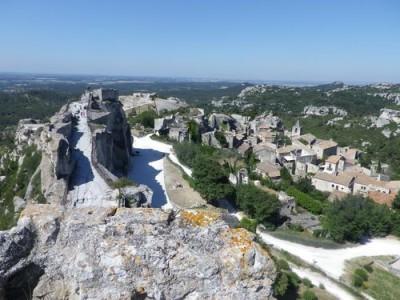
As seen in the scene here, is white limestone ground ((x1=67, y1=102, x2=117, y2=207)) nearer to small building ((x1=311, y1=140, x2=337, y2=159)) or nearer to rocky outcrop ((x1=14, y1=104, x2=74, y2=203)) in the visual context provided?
rocky outcrop ((x1=14, y1=104, x2=74, y2=203))

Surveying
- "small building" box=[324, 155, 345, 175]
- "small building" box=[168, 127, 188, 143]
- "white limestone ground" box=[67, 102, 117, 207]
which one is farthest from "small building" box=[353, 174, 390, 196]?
"white limestone ground" box=[67, 102, 117, 207]

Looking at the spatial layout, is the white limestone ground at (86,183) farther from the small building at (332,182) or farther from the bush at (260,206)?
the small building at (332,182)

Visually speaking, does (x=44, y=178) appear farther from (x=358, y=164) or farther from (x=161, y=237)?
(x=358, y=164)

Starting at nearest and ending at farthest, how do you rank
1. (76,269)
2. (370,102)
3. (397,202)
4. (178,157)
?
1. (76,269)
2. (397,202)
3. (178,157)
4. (370,102)

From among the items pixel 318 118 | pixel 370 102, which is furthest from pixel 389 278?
pixel 370 102

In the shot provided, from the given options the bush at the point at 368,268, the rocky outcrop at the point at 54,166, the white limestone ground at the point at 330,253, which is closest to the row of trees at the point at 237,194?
the white limestone ground at the point at 330,253

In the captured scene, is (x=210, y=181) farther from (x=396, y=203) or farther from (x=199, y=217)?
(x=199, y=217)
